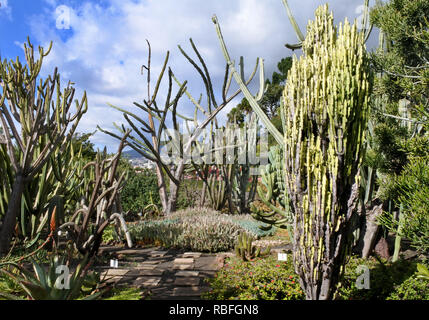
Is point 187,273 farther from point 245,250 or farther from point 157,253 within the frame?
point 157,253

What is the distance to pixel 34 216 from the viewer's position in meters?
5.76

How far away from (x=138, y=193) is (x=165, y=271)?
7366 millimetres

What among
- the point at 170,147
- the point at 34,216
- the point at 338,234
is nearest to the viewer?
the point at 338,234

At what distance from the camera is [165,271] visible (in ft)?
14.8

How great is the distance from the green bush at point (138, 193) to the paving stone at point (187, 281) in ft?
23.7

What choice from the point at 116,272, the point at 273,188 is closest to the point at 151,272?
the point at 116,272

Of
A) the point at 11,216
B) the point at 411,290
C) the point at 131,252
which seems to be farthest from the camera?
the point at 131,252

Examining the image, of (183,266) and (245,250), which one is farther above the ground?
(245,250)

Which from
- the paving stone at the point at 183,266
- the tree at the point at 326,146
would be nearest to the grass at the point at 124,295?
the paving stone at the point at 183,266

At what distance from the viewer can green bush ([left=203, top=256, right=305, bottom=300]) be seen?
3463mm

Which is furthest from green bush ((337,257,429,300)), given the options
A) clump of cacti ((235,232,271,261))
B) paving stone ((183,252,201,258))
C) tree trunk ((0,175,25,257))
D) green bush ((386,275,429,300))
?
tree trunk ((0,175,25,257))

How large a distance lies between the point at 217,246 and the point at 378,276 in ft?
10.1
